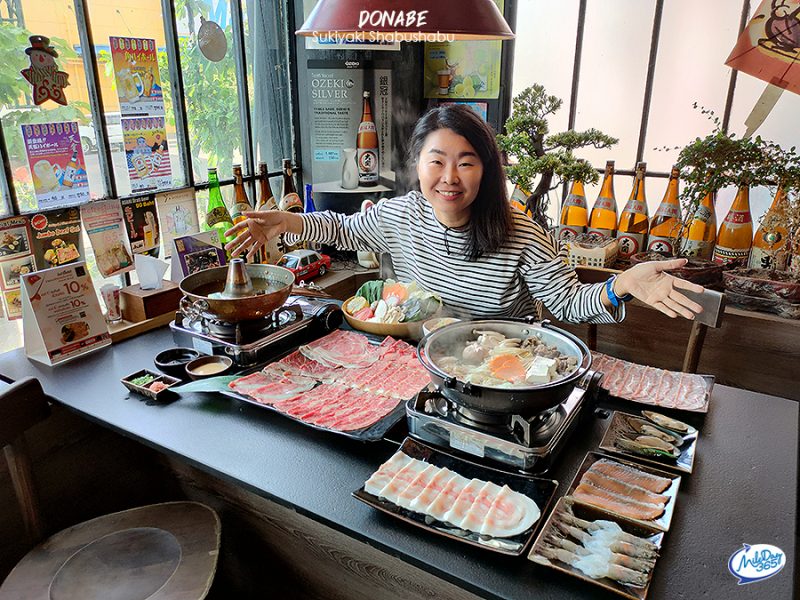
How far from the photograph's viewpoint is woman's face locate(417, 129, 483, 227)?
75.5 inches

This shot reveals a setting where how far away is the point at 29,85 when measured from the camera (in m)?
1.95

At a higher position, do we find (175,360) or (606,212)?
(606,212)

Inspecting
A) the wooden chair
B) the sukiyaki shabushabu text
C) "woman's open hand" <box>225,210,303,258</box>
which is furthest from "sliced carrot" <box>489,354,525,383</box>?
"woman's open hand" <box>225,210,303,258</box>

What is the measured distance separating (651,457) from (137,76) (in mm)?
2243

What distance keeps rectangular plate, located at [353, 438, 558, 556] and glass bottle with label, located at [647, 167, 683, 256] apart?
1847 mm

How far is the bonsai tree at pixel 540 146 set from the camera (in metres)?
2.55

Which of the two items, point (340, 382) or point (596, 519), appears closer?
point (596, 519)

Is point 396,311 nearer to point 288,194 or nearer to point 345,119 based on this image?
point 288,194

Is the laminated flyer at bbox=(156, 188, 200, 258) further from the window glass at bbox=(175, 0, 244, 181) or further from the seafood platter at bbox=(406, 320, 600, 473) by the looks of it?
the seafood platter at bbox=(406, 320, 600, 473)

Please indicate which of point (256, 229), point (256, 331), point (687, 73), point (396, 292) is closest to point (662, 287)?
point (396, 292)

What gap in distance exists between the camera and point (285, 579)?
1.83 metres

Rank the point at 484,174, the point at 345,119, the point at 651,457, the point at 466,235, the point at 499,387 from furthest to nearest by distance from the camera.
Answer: the point at 345,119, the point at 466,235, the point at 484,174, the point at 651,457, the point at 499,387

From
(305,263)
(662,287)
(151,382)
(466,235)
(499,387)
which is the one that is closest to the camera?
(499,387)

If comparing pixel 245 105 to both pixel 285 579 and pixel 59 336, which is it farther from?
pixel 285 579
